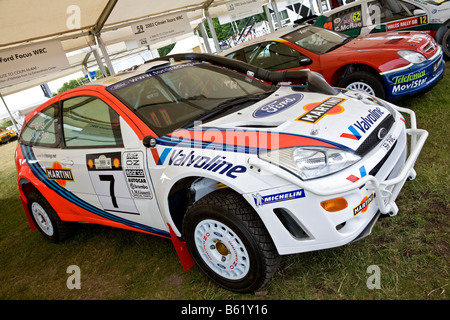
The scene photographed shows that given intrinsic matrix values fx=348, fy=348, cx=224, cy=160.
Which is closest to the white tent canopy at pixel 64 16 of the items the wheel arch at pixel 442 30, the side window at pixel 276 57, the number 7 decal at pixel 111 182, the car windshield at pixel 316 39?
the side window at pixel 276 57

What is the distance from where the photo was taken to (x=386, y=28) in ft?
21.8

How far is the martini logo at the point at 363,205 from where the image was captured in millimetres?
1949

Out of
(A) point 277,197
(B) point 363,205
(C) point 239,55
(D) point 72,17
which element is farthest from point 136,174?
(D) point 72,17

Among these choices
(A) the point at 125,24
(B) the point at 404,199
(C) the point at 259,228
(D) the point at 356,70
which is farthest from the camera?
(A) the point at 125,24

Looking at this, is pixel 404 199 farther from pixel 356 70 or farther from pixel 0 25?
pixel 0 25

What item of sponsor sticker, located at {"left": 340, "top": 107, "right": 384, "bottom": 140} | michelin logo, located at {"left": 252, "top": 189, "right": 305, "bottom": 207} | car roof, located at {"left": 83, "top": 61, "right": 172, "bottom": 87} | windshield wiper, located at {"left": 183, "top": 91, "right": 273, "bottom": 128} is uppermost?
car roof, located at {"left": 83, "top": 61, "right": 172, "bottom": 87}

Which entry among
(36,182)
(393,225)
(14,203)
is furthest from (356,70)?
(14,203)

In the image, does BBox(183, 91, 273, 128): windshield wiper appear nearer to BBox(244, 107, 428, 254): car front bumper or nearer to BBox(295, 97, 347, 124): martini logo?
BBox(295, 97, 347, 124): martini logo

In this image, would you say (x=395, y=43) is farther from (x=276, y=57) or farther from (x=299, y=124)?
(x=299, y=124)

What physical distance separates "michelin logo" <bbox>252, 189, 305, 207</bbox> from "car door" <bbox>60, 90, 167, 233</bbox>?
2.80 ft

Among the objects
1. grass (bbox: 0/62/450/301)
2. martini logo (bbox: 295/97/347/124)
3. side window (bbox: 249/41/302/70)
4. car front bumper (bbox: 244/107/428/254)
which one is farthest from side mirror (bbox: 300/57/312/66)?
car front bumper (bbox: 244/107/428/254)

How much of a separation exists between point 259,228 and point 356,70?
3498 millimetres

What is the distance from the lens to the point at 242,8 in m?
9.87

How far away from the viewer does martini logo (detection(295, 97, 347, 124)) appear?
7.45 feet
